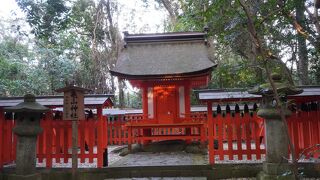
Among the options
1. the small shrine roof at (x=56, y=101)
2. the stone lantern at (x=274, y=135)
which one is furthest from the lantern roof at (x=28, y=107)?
the stone lantern at (x=274, y=135)

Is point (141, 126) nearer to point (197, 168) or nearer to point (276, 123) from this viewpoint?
point (197, 168)

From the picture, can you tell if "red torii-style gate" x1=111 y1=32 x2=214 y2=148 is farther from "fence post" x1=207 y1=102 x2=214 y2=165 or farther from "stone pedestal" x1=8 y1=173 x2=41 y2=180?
"stone pedestal" x1=8 y1=173 x2=41 y2=180

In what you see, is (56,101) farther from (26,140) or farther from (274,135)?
(274,135)

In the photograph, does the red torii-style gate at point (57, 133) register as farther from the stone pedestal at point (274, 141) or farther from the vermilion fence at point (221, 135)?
the stone pedestal at point (274, 141)

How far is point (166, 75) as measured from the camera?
1095 centimetres

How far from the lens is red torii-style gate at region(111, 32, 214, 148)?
10.9m

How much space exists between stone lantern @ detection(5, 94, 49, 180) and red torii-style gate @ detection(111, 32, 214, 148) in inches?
165

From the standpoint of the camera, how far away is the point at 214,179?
7527mm

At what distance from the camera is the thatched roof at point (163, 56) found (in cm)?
1108

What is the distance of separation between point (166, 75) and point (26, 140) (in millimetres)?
5357

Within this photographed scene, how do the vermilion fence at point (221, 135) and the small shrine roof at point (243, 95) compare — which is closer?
the small shrine roof at point (243, 95)

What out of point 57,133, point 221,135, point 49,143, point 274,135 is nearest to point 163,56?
point 221,135

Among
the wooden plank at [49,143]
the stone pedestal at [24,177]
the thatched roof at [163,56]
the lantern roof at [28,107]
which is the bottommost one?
the stone pedestal at [24,177]

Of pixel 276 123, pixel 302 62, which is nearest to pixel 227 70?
pixel 276 123
